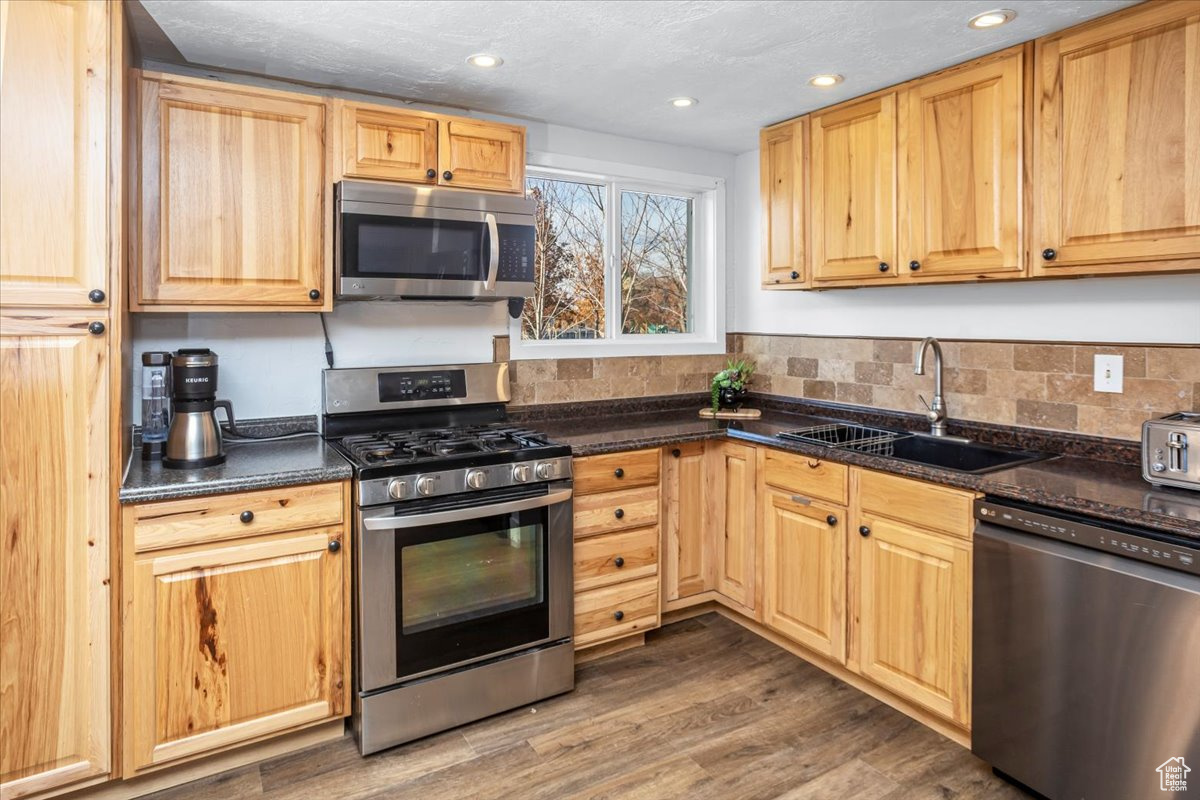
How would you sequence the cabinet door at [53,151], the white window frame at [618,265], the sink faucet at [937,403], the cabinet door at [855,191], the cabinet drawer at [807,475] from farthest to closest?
the white window frame at [618,265]
the sink faucet at [937,403]
the cabinet door at [855,191]
the cabinet drawer at [807,475]
the cabinet door at [53,151]

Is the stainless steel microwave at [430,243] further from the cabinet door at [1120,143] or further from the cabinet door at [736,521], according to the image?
the cabinet door at [1120,143]

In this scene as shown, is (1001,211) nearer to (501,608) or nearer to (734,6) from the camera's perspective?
(734,6)

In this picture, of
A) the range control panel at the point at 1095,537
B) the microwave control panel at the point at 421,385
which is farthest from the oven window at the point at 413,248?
the range control panel at the point at 1095,537

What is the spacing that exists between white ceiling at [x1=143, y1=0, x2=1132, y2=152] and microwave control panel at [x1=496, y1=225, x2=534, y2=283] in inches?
21.5

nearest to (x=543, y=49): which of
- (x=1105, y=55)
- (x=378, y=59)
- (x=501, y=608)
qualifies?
(x=378, y=59)

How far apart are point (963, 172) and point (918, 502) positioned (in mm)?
1160

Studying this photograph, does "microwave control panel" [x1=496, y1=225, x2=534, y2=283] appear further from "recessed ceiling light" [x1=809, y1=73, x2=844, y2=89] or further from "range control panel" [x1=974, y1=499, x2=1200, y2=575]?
"range control panel" [x1=974, y1=499, x2=1200, y2=575]

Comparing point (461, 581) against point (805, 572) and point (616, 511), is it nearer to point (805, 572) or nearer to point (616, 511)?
point (616, 511)

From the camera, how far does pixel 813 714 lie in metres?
2.51

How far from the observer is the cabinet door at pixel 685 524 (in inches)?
120

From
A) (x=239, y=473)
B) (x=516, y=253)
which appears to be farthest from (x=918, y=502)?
(x=239, y=473)

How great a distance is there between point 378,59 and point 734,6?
4.03 ft

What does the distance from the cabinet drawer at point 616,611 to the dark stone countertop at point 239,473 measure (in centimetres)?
109

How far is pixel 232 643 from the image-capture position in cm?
213
